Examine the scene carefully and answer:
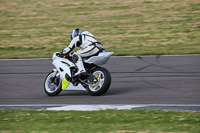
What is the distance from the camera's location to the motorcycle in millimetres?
10836

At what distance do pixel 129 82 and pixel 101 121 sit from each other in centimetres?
461

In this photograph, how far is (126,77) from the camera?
43.1 ft

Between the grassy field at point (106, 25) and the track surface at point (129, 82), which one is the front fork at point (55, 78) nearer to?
the track surface at point (129, 82)

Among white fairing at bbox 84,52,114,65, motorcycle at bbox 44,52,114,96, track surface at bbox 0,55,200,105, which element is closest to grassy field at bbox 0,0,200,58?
track surface at bbox 0,55,200,105

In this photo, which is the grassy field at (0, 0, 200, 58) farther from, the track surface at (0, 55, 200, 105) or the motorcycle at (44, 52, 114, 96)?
the motorcycle at (44, 52, 114, 96)

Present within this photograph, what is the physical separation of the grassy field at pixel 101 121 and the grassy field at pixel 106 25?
8.43m

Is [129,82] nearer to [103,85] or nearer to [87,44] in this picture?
[103,85]

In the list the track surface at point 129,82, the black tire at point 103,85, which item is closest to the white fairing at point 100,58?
the black tire at point 103,85

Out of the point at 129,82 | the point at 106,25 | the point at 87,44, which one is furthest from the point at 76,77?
the point at 106,25

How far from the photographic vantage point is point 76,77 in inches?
448

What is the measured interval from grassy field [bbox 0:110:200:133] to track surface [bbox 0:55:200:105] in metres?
1.51

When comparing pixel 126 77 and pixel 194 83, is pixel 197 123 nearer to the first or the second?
pixel 194 83

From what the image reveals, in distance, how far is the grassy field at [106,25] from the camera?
754 inches

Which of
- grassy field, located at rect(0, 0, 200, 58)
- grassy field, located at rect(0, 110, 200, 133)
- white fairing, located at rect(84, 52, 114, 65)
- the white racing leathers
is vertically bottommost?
grassy field, located at rect(0, 110, 200, 133)
